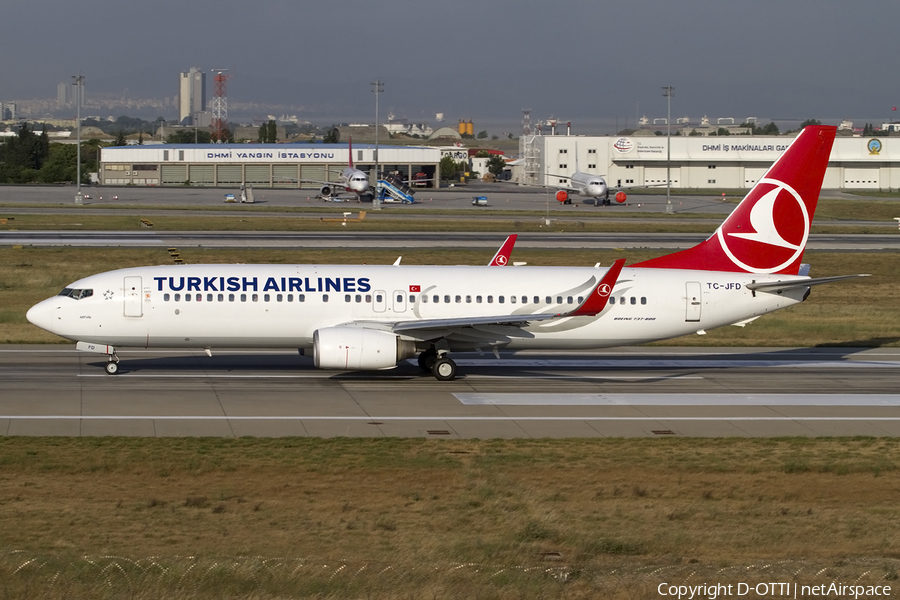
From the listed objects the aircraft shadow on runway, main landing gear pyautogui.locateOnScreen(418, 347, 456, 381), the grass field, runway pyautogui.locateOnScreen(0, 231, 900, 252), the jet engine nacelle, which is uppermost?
runway pyautogui.locateOnScreen(0, 231, 900, 252)

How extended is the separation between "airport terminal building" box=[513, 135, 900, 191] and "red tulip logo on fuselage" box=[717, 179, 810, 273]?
441 feet

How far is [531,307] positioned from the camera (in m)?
33.3

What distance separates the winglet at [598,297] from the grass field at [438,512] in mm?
6646

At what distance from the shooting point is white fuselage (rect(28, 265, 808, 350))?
31562 millimetres

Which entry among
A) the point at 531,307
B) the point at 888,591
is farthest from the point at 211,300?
the point at 888,591

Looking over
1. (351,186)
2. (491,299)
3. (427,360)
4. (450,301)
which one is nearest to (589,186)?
(351,186)

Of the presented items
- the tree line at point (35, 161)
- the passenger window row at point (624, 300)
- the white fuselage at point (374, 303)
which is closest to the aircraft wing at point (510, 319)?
the white fuselage at point (374, 303)

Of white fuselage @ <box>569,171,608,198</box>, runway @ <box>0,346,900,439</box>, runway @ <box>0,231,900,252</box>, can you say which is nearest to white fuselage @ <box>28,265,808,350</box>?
runway @ <box>0,346,900,439</box>

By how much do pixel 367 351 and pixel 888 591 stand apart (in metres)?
18.7

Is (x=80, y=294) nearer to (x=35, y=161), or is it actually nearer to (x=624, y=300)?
(x=624, y=300)

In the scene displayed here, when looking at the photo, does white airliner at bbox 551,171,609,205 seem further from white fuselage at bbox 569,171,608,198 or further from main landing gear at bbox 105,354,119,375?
main landing gear at bbox 105,354,119,375

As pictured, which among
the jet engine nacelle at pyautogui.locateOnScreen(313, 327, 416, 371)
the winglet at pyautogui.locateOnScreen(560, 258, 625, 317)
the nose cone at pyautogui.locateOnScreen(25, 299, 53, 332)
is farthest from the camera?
the nose cone at pyautogui.locateOnScreen(25, 299, 53, 332)

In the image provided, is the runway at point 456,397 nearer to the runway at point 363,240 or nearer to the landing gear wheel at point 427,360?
the landing gear wheel at point 427,360

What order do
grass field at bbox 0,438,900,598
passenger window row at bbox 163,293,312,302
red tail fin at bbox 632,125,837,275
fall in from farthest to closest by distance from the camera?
red tail fin at bbox 632,125,837,275 < passenger window row at bbox 163,293,312,302 < grass field at bbox 0,438,900,598
